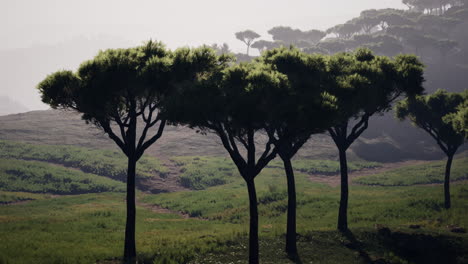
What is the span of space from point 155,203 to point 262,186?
1740cm

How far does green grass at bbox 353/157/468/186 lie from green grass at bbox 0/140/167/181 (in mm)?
40369

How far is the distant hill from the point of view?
8719 centimetres

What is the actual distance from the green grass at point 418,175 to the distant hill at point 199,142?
16.6 meters

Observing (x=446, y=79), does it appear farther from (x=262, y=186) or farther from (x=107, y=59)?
(x=107, y=59)

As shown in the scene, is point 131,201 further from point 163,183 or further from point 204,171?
point 204,171

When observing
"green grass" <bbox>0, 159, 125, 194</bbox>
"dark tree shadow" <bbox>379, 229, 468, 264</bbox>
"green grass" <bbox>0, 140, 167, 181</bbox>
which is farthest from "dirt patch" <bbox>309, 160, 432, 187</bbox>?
"dark tree shadow" <bbox>379, 229, 468, 264</bbox>

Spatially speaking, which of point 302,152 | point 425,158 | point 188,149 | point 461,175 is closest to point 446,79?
point 425,158

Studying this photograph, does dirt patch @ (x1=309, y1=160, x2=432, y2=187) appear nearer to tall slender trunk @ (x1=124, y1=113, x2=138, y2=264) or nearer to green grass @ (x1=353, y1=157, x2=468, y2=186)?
green grass @ (x1=353, y1=157, x2=468, y2=186)

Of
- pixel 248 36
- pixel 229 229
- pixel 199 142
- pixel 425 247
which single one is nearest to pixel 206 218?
pixel 229 229

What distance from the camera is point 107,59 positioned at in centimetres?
2189

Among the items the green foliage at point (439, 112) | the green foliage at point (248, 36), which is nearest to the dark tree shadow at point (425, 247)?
the green foliage at point (439, 112)

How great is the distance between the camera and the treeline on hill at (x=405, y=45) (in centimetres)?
9418

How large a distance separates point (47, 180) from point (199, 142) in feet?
159

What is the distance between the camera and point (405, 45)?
162625 millimetres
